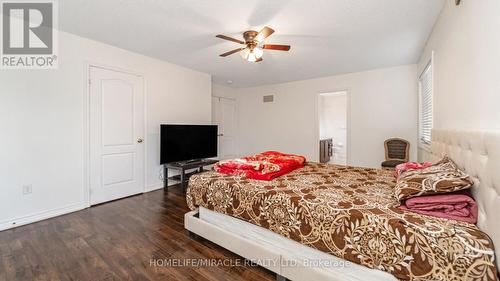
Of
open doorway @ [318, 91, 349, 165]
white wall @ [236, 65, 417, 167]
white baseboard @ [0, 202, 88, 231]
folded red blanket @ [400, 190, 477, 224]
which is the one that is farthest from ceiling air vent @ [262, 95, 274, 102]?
folded red blanket @ [400, 190, 477, 224]

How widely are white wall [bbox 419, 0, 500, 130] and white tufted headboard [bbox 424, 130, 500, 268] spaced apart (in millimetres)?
131

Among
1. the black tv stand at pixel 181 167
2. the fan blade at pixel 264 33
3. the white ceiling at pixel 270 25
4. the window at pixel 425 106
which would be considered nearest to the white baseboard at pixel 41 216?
the black tv stand at pixel 181 167

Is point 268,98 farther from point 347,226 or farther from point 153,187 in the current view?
point 347,226

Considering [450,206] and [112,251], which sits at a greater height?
[450,206]

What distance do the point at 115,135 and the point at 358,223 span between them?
142 inches

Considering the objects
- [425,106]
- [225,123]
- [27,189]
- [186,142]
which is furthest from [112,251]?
[425,106]

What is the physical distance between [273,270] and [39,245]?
232 cm

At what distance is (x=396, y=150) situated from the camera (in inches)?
167

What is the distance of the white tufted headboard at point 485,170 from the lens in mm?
1049

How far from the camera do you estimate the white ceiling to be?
7.47ft

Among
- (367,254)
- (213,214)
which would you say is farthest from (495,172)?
(213,214)

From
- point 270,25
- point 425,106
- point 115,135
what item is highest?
point 270,25

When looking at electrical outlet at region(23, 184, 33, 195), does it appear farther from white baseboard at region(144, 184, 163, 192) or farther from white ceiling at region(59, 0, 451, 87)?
white ceiling at region(59, 0, 451, 87)

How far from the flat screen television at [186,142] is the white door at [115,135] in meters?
0.40
